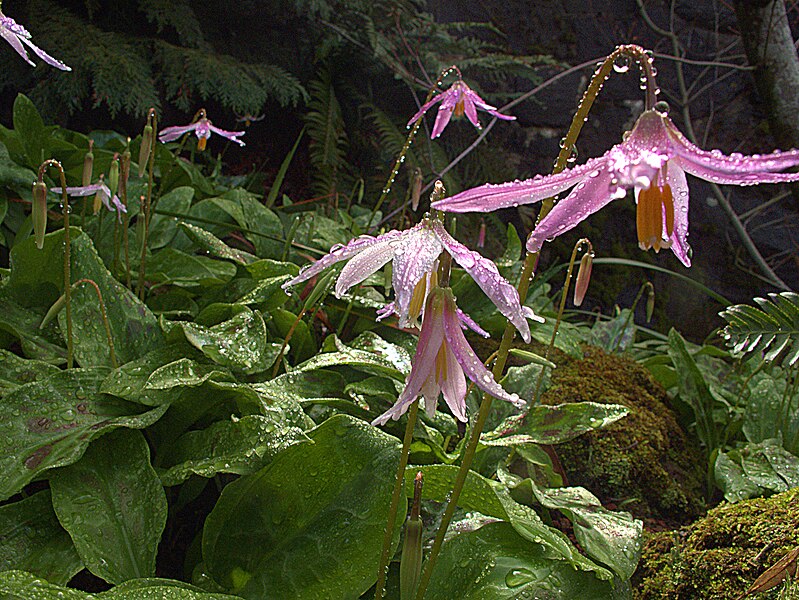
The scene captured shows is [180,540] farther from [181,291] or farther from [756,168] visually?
[756,168]

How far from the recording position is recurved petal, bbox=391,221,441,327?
79 cm

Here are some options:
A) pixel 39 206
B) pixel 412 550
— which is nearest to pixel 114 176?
pixel 39 206

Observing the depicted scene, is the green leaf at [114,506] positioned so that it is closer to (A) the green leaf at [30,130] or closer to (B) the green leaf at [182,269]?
(B) the green leaf at [182,269]

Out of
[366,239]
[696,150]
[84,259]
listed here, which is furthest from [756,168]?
[84,259]

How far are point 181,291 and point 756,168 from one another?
1502 mm

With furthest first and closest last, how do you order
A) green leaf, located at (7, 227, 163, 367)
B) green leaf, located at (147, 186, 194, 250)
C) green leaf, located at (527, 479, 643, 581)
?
green leaf, located at (147, 186, 194, 250) < green leaf, located at (7, 227, 163, 367) < green leaf, located at (527, 479, 643, 581)

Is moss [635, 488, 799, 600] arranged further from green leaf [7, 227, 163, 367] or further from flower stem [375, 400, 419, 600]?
green leaf [7, 227, 163, 367]

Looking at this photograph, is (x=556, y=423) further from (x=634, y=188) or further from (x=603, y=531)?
(x=634, y=188)

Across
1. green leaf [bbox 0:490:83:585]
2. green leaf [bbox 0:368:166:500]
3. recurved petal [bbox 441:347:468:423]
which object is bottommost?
green leaf [bbox 0:490:83:585]

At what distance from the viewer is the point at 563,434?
130cm

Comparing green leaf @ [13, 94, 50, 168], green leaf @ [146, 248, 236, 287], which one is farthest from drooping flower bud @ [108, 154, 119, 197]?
green leaf @ [13, 94, 50, 168]

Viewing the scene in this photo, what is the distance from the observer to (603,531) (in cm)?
118

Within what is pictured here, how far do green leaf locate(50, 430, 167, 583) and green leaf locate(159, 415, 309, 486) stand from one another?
47mm

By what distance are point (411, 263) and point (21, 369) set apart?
3.01 feet
